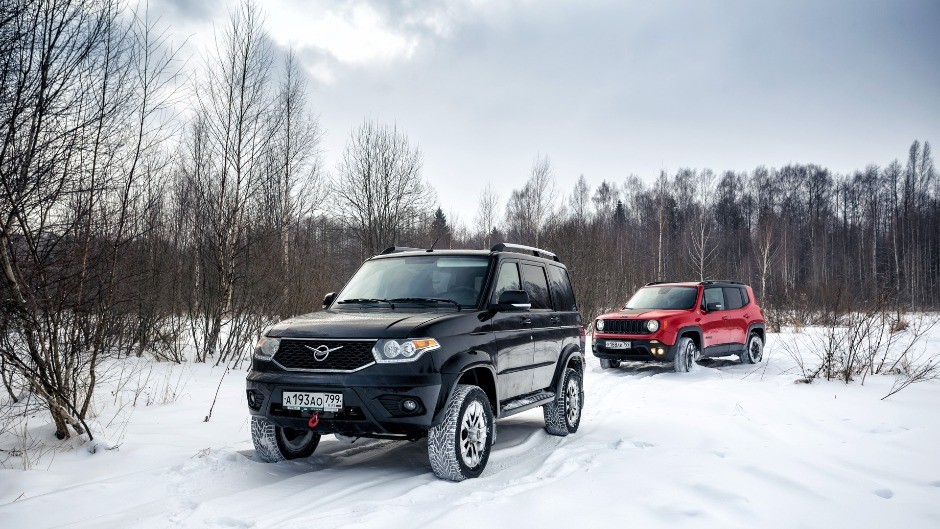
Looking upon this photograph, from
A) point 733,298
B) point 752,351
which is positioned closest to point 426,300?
point 733,298

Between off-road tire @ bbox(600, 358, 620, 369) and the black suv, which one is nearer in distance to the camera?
the black suv

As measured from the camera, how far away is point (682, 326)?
11.5 m

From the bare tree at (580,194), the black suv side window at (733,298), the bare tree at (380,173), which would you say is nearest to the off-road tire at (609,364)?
the black suv side window at (733,298)

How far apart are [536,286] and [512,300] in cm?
118

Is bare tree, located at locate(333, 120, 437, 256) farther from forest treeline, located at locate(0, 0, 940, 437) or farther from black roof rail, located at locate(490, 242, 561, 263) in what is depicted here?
black roof rail, located at locate(490, 242, 561, 263)

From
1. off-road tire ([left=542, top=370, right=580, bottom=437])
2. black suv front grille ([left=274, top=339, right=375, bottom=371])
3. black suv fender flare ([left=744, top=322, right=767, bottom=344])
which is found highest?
black suv front grille ([left=274, top=339, right=375, bottom=371])

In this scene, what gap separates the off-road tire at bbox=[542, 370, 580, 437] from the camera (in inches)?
261

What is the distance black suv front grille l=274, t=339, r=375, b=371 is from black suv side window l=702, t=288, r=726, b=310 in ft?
31.1

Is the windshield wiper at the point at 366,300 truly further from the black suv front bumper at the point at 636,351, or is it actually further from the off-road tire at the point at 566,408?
the black suv front bumper at the point at 636,351

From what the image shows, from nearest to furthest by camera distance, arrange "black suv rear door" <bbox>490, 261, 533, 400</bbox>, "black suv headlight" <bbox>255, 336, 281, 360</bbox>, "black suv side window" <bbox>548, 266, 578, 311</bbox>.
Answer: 1. "black suv headlight" <bbox>255, 336, 281, 360</bbox>
2. "black suv rear door" <bbox>490, 261, 533, 400</bbox>
3. "black suv side window" <bbox>548, 266, 578, 311</bbox>

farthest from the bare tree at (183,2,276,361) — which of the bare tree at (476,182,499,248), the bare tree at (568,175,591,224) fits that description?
the bare tree at (568,175,591,224)

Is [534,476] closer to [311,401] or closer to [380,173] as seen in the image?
[311,401]

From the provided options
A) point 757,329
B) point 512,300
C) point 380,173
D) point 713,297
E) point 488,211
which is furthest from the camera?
point 488,211

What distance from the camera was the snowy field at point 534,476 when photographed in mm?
3926
